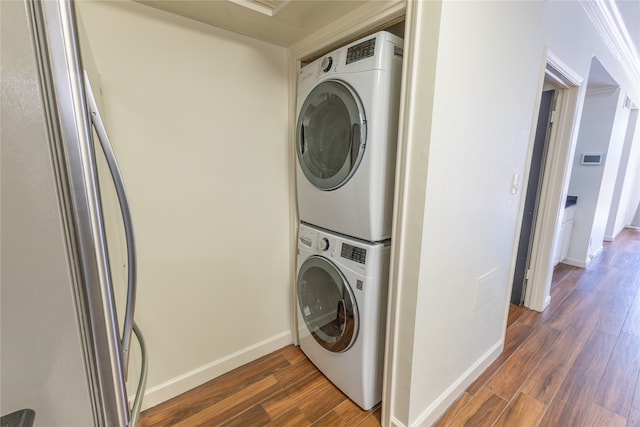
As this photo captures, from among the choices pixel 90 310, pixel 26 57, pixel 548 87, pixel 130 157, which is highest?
pixel 548 87

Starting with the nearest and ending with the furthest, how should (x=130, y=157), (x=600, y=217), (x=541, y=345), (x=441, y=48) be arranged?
(x=441, y=48) < (x=130, y=157) < (x=541, y=345) < (x=600, y=217)

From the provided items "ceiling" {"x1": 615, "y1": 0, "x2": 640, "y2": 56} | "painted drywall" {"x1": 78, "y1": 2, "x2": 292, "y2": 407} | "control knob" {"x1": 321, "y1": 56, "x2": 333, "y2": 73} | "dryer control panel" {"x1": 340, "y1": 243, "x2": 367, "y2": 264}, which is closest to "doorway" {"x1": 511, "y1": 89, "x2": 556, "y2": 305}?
"ceiling" {"x1": 615, "y1": 0, "x2": 640, "y2": 56}

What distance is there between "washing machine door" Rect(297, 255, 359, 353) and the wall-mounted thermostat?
12.1 feet

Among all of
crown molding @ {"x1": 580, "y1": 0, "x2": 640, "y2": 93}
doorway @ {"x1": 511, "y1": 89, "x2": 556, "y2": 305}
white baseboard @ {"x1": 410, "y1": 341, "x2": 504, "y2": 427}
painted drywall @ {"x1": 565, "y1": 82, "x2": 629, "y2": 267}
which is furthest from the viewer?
painted drywall @ {"x1": 565, "y1": 82, "x2": 629, "y2": 267}

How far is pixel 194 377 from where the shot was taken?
5.26 ft

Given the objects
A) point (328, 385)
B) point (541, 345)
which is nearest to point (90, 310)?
point (328, 385)

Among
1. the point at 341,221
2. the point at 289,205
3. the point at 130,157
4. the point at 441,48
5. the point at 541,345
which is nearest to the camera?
the point at 441,48

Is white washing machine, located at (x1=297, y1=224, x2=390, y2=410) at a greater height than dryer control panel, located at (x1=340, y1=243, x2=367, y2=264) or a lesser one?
lesser

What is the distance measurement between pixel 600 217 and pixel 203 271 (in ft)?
15.5

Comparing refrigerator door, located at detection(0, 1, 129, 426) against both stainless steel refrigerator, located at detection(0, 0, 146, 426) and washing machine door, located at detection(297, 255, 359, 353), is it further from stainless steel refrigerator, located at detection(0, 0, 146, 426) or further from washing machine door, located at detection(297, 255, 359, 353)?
washing machine door, located at detection(297, 255, 359, 353)

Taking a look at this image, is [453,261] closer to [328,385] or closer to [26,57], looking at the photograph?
[328,385]

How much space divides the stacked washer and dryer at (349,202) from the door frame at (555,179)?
65.4 inches

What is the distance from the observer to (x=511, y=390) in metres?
1.60

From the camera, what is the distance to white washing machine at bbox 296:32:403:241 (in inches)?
45.1
